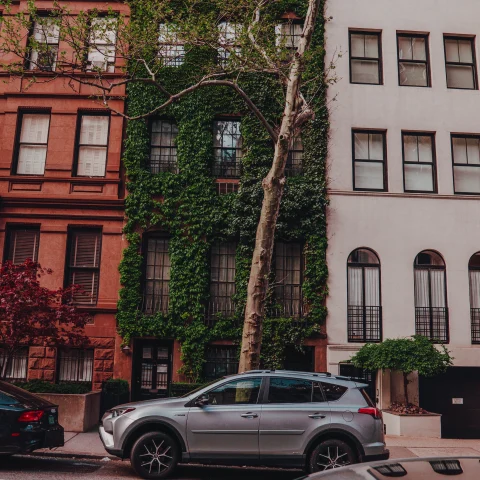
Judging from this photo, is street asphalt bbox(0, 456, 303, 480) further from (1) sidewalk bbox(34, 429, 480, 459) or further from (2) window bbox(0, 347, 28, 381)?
(2) window bbox(0, 347, 28, 381)

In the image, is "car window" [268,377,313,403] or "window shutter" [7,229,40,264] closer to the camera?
"car window" [268,377,313,403]

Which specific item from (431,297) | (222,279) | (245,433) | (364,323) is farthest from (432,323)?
(245,433)

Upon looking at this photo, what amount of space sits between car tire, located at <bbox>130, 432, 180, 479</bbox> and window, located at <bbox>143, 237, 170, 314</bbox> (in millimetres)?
7753

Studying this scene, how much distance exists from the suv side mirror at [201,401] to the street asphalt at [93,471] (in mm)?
1247

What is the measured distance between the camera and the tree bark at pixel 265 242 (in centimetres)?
1261

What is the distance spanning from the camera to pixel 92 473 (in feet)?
30.3

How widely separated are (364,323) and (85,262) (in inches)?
349

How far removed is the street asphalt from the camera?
29.0ft

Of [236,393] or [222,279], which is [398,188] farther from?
[236,393]

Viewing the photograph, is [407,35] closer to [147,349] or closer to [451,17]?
[451,17]

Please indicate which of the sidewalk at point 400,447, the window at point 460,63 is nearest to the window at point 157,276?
the sidewalk at point 400,447

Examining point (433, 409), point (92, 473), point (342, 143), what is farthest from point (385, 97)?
point (92, 473)

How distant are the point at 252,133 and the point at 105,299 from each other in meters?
6.95

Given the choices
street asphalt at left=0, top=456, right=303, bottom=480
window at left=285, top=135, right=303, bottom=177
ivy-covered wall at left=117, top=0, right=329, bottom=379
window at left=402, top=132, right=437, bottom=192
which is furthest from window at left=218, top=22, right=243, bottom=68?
street asphalt at left=0, top=456, right=303, bottom=480
